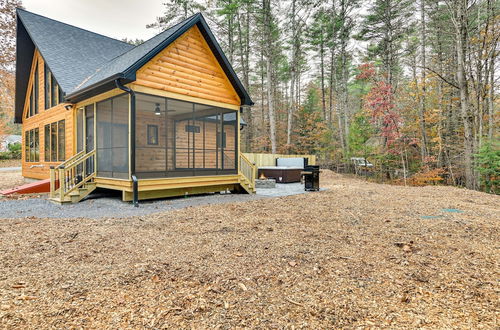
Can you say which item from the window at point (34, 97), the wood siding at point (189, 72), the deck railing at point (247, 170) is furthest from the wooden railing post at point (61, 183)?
the window at point (34, 97)

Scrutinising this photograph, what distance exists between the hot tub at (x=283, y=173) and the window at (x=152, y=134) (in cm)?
565

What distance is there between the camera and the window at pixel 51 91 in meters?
9.64

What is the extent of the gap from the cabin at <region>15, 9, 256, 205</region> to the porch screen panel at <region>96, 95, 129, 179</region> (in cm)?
3

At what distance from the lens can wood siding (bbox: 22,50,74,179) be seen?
8.65 meters

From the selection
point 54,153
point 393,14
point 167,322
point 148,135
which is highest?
point 393,14

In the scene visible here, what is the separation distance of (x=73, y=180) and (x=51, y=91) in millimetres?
5118

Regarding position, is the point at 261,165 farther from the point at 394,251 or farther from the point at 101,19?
the point at 101,19

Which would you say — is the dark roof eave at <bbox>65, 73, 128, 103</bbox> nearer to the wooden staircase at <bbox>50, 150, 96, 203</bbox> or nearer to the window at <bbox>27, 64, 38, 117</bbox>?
the wooden staircase at <bbox>50, 150, 96, 203</bbox>

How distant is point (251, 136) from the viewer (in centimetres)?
2433

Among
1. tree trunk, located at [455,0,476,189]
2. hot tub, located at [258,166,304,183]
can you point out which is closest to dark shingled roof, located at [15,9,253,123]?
hot tub, located at [258,166,304,183]

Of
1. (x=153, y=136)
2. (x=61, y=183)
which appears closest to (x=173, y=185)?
(x=61, y=183)

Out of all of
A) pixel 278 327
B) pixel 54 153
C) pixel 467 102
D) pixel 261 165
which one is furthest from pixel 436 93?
pixel 54 153

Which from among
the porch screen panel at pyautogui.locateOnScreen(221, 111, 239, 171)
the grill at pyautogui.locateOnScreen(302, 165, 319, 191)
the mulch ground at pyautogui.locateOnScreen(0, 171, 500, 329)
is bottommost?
the mulch ground at pyautogui.locateOnScreen(0, 171, 500, 329)

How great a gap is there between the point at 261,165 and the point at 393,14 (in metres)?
11.5
